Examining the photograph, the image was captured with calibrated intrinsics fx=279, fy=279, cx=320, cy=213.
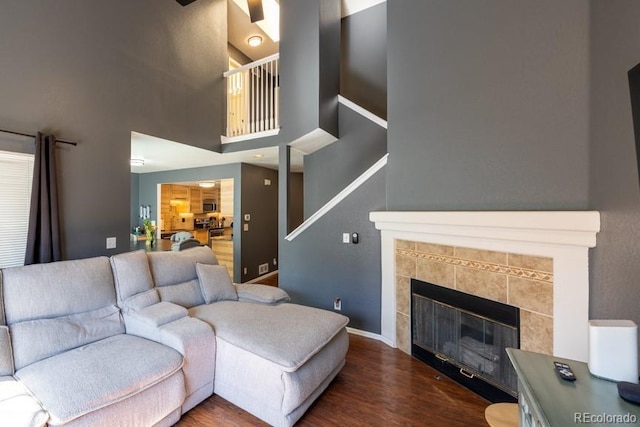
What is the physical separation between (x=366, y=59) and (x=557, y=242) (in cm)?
431

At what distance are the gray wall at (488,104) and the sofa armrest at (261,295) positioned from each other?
150 centimetres

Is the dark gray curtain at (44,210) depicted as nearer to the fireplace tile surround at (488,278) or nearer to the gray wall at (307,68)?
the gray wall at (307,68)

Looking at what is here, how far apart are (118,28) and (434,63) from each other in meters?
3.44

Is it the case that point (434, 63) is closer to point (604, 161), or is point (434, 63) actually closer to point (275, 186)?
point (604, 161)

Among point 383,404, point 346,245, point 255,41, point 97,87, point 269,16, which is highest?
point 269,16

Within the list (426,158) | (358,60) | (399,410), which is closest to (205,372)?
(399,410)

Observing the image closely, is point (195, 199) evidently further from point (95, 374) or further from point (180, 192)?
point (95, 374)

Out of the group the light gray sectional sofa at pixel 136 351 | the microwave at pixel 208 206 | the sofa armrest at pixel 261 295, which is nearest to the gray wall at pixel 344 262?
the sofa armrest at pixel 261 295

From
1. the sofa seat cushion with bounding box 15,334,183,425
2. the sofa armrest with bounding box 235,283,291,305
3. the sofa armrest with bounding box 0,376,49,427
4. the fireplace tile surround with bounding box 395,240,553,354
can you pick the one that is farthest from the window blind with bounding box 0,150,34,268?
the fireplace tile surround with bounding box 395,240,553,354

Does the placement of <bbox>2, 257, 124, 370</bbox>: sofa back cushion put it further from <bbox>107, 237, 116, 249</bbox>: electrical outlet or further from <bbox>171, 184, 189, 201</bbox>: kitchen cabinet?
<bbox>171, 184, 189, 201</bbox>: kitchen cabinet

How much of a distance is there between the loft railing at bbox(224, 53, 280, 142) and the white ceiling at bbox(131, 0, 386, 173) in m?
0.39

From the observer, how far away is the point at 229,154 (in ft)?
15.3

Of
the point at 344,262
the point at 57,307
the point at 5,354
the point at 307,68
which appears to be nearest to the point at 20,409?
the point at 5,354

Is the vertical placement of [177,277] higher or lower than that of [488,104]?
lower
